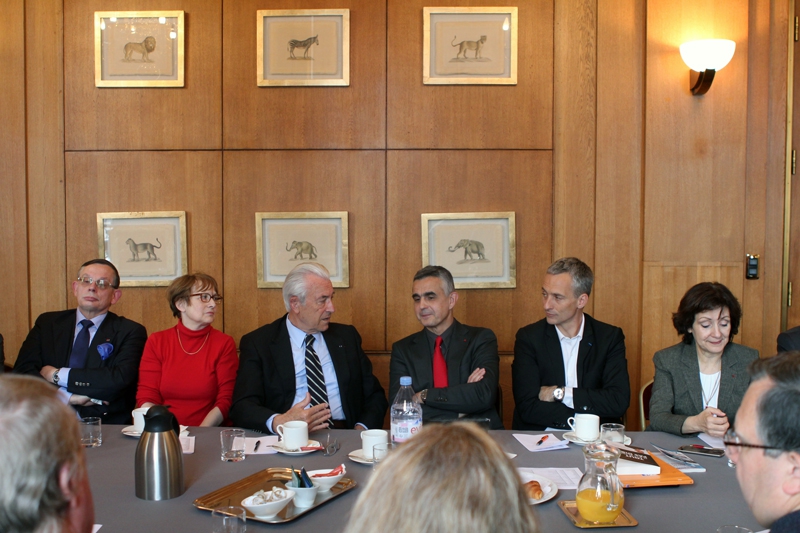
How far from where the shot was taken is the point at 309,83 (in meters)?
4.72

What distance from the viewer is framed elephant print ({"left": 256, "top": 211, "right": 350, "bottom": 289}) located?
4.76m

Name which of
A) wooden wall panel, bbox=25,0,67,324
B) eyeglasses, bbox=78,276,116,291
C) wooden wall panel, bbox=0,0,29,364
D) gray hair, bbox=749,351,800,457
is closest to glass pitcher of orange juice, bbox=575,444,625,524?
gray hair, bbox=749,351,800,457

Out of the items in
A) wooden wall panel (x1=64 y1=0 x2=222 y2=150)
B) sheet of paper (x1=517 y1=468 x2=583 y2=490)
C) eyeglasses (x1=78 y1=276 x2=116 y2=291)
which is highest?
wooden wall panel (x1=64 y1=0 x2=222 y2=150)

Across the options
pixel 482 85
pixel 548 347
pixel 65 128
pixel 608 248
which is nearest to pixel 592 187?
pixel 608 248

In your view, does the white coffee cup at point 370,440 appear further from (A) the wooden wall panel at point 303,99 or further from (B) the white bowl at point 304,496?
(A) the wooden wall panel at point 303,99

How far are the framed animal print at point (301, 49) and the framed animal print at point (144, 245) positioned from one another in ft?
3.98

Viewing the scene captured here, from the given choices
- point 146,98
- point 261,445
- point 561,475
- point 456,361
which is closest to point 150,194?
point 146,98

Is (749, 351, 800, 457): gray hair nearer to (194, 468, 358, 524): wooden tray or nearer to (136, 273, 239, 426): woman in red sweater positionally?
(194, 468, 358, 524): wooden tray

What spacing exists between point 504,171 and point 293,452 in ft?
9.18

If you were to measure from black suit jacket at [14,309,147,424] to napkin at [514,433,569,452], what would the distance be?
222 centimetres

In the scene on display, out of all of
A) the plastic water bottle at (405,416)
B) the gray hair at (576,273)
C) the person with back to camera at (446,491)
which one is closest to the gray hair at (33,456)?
the person with back to camera at (446,491)

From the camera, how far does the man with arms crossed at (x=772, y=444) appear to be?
147cm

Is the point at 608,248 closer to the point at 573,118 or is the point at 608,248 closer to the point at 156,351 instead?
the point at 573,118

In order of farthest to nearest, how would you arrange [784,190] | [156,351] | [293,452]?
[784,190], [156,351], [293,452]
